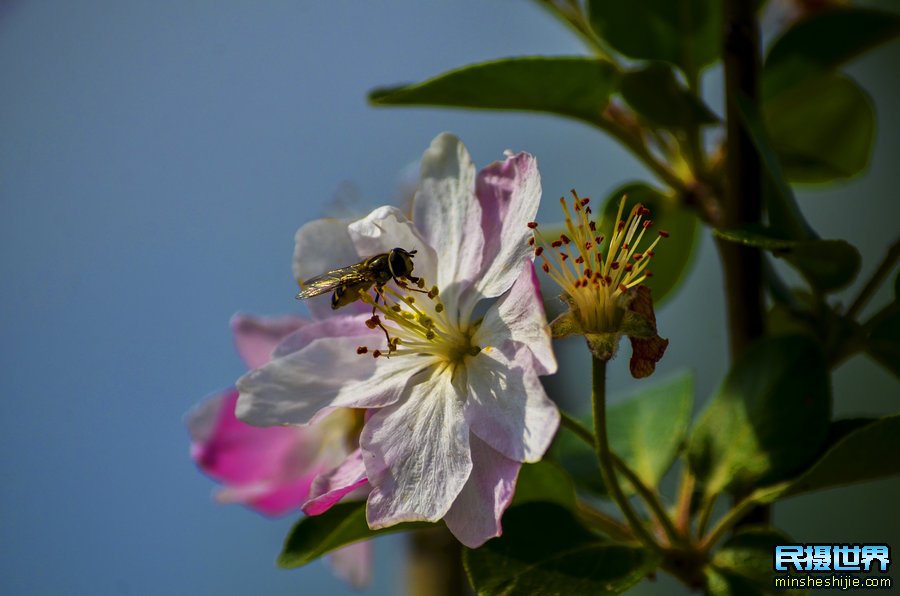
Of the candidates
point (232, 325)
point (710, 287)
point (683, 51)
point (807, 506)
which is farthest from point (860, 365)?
point (232, 325)

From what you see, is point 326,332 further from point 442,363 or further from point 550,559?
point 550,559

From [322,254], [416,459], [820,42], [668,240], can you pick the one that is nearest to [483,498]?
[416,459]

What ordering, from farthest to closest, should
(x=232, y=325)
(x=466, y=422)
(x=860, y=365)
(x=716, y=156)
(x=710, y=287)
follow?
1. (x=710, y=287)
2. (x=860, y=365)
3. (x=716, y=156)
4. (x=232, y=325)
5. (x=466, y=422)

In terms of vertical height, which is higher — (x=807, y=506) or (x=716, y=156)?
(x=716, y=156)

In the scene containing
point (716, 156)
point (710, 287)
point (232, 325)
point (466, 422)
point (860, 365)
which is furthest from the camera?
point (710, 287)

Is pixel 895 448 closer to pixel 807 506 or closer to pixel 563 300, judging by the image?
pixel 563 300

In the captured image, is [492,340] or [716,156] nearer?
[492,340]
